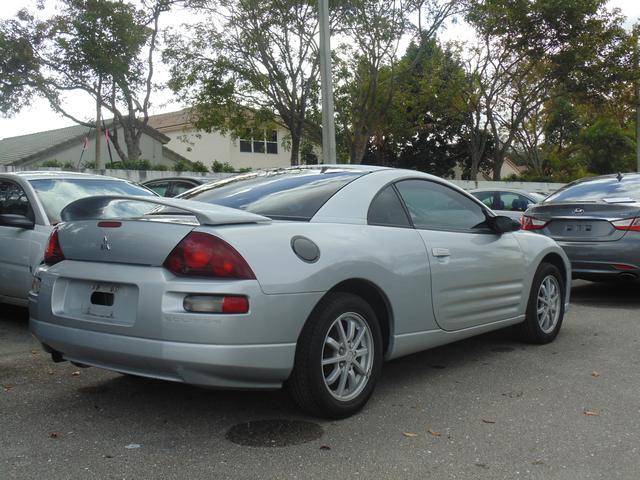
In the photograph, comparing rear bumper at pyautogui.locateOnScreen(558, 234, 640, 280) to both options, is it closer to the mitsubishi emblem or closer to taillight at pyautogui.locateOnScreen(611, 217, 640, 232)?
taillight at pyautogui.locateOnScreen(611, 217, 640, 232)

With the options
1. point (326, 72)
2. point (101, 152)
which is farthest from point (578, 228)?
point (101, 152)

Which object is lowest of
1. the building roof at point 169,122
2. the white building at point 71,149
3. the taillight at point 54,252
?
Answer: the taillight at point 54,252

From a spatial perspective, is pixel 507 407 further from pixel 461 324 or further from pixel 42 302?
pixel 42 302

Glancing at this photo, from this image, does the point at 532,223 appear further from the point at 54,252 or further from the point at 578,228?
the point at 54,252

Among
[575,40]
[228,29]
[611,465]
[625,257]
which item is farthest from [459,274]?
[575,40]

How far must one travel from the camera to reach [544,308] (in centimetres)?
593

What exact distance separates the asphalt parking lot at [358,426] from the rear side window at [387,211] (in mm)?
1094

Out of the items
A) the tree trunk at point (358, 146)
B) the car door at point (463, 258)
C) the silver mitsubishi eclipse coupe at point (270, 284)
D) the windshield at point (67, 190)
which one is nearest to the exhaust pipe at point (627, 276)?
the car door at point (463, 258)

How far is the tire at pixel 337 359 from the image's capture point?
370 cm

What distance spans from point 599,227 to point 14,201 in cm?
620

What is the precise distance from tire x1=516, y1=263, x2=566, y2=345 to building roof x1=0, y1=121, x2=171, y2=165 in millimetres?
30231

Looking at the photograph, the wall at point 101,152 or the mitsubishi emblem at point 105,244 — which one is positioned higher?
the wall at point 101,152

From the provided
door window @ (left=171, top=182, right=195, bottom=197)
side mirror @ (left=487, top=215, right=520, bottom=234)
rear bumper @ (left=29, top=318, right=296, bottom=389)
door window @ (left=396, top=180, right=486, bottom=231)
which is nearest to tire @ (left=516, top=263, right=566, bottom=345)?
side mirror @ (left=487, top=215, right=520, bottom=234)

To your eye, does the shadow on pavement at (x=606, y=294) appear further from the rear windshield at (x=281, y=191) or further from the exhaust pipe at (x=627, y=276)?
the rear windshield at (x=281, y=191)
